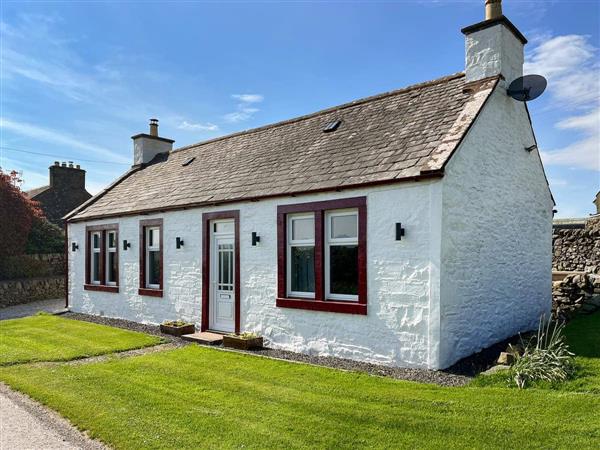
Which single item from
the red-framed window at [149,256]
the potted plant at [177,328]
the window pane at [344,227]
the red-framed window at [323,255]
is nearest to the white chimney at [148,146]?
the red-framed window at [149,256]

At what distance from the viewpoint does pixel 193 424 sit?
5219 mm

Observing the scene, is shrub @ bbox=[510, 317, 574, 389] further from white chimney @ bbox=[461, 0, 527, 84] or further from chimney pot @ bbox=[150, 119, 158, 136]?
chimney pot @ bbox=[150, 119, 158, 136]

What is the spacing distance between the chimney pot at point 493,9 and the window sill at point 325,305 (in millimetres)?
6230

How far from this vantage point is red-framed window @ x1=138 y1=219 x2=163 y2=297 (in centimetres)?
1322

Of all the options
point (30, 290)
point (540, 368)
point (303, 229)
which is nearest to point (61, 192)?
point (30, 290)

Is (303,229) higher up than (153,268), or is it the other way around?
(303,229)

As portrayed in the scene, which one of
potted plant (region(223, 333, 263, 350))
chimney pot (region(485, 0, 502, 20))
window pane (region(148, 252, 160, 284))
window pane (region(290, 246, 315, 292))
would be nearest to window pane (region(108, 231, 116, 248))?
window pane (region(148, 252, 160, 284))

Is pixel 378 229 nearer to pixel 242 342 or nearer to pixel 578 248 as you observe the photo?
pixel 242 342

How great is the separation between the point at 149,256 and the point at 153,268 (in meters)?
0.37

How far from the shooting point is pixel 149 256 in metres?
13.5

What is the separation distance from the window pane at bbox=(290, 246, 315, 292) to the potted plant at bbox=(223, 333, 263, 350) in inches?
52.1

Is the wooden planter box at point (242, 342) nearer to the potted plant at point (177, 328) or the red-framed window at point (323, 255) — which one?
the red-framed window at point (323, 255)

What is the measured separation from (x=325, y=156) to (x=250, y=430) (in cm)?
636

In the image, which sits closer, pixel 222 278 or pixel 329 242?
pixel 329 242
